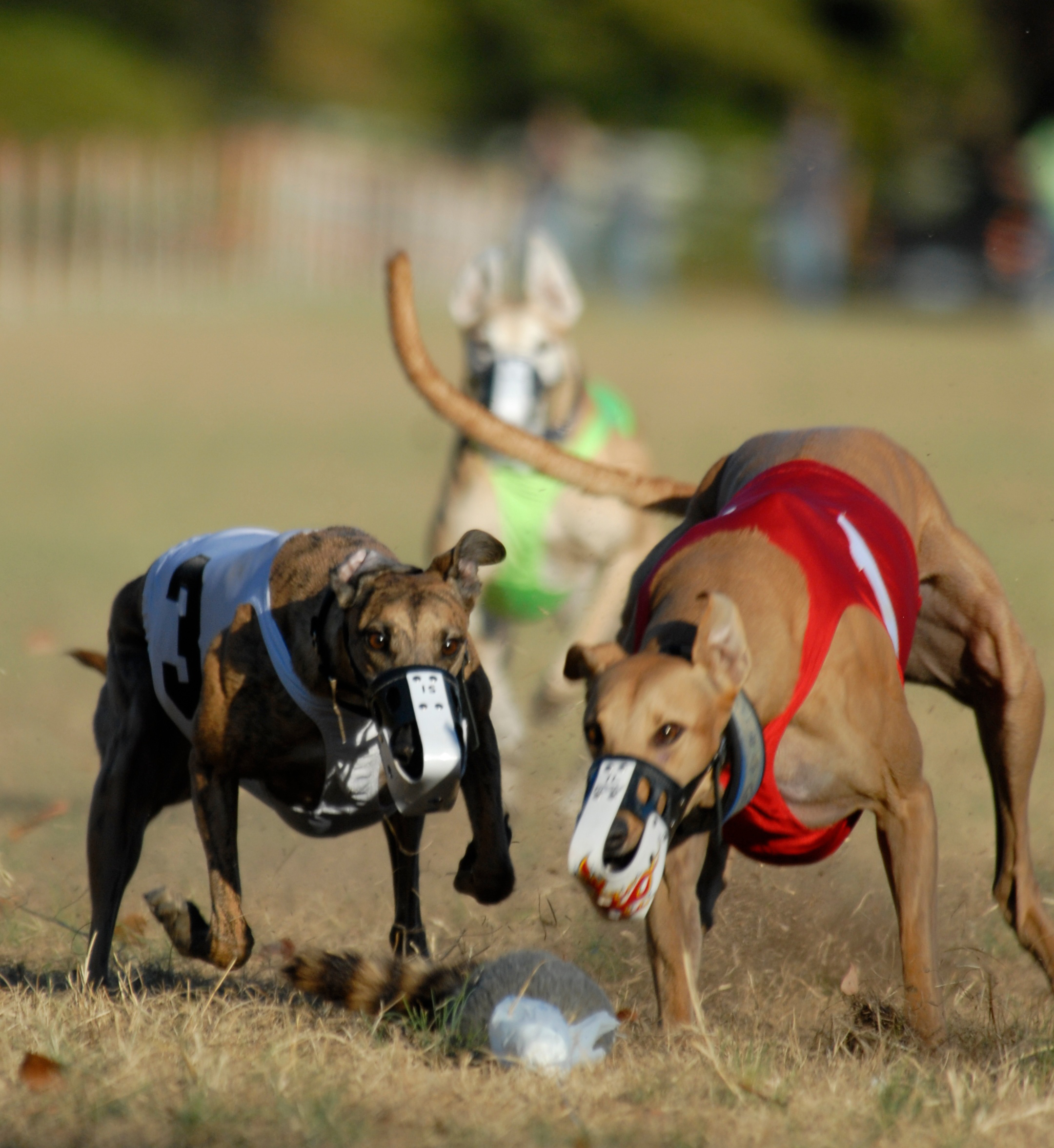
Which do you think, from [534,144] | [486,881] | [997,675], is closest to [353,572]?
[486,881]

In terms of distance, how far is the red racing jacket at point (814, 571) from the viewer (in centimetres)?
303

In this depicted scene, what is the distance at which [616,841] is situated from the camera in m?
2.52

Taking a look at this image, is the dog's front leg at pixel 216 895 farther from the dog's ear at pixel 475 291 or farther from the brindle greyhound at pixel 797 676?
the dog's ear at pixel 475 291

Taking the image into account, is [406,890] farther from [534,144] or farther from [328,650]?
[534,144]

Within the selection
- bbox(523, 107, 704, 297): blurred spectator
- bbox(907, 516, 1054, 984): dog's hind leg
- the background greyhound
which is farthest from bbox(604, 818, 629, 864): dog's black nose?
bbox(523, 107, 704, 297): blurred spectator

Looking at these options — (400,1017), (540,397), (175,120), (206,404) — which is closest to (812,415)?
(206,404)

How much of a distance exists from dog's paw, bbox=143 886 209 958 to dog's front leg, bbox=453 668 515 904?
1.83 ft

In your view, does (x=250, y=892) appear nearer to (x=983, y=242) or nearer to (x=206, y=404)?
(x=206, y=404)

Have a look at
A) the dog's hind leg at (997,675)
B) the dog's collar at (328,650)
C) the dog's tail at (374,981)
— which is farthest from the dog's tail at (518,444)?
the dog's tail at (374,981)

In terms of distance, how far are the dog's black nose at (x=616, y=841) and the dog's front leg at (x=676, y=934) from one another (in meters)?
0.66

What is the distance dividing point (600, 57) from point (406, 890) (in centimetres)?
3388

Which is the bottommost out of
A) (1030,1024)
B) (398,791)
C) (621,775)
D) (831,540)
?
(1030,1024)

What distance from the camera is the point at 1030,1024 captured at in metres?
3.35

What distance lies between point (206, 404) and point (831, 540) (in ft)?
42.0
